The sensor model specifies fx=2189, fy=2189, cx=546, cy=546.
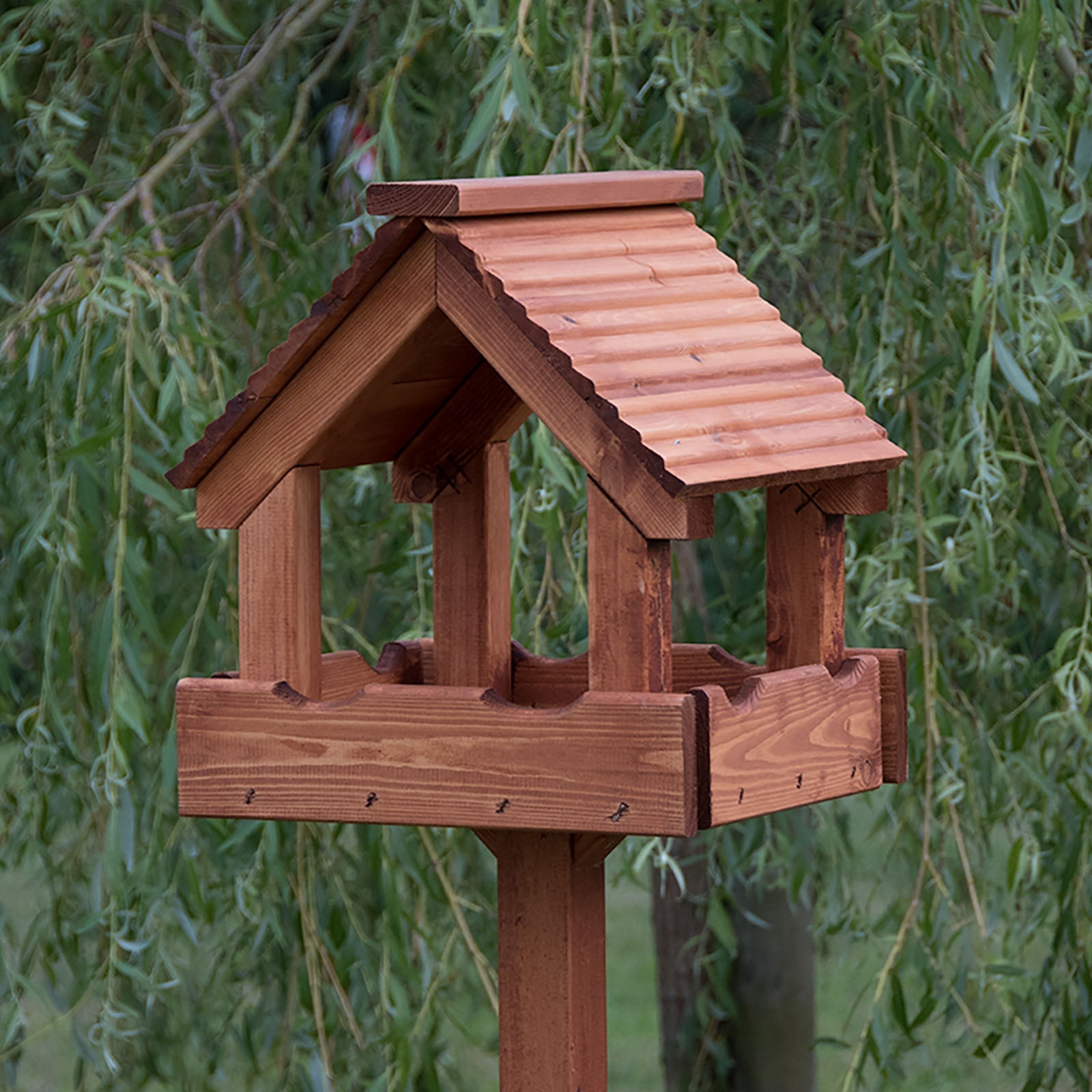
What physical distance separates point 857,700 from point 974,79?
0.89 metres

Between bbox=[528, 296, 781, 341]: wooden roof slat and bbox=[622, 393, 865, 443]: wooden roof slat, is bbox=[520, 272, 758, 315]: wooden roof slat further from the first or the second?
bbox=[622, 393, 865, 443]: wooden roof slat

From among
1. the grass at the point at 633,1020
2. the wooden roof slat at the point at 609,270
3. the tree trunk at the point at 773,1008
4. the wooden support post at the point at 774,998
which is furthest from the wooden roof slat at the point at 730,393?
the grass at the point at 633,1020

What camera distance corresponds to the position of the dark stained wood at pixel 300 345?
163cm

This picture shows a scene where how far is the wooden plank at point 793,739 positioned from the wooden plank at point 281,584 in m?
0.34

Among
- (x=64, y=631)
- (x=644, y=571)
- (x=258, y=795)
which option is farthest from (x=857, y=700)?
(x=64, y=631)

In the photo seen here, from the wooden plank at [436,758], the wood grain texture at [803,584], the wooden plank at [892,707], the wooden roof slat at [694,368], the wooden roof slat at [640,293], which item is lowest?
the wooden plank at [436,758]

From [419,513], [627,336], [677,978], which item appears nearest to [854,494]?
[627,336]

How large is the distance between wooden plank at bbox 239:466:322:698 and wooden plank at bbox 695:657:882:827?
1.13 ft

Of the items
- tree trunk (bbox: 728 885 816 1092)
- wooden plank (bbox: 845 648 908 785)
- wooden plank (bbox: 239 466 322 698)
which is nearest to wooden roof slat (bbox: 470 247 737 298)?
wooden plank (bbox: 239 466 322 698)

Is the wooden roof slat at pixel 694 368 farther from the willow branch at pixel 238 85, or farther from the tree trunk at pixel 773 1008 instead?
the tree trunk at pixel 773 1008

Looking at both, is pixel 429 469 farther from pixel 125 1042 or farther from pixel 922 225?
pixel 125 1042

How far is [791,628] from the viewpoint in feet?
6.17

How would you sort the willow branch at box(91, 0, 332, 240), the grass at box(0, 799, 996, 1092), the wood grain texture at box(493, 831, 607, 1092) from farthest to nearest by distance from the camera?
the grass at box(0, 799, 996, 1092), the willow branch at box(91, 0, 332, 240), the wood grain texture at box(493, 831, 607, 1092)

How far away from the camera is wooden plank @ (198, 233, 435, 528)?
1.65 m
